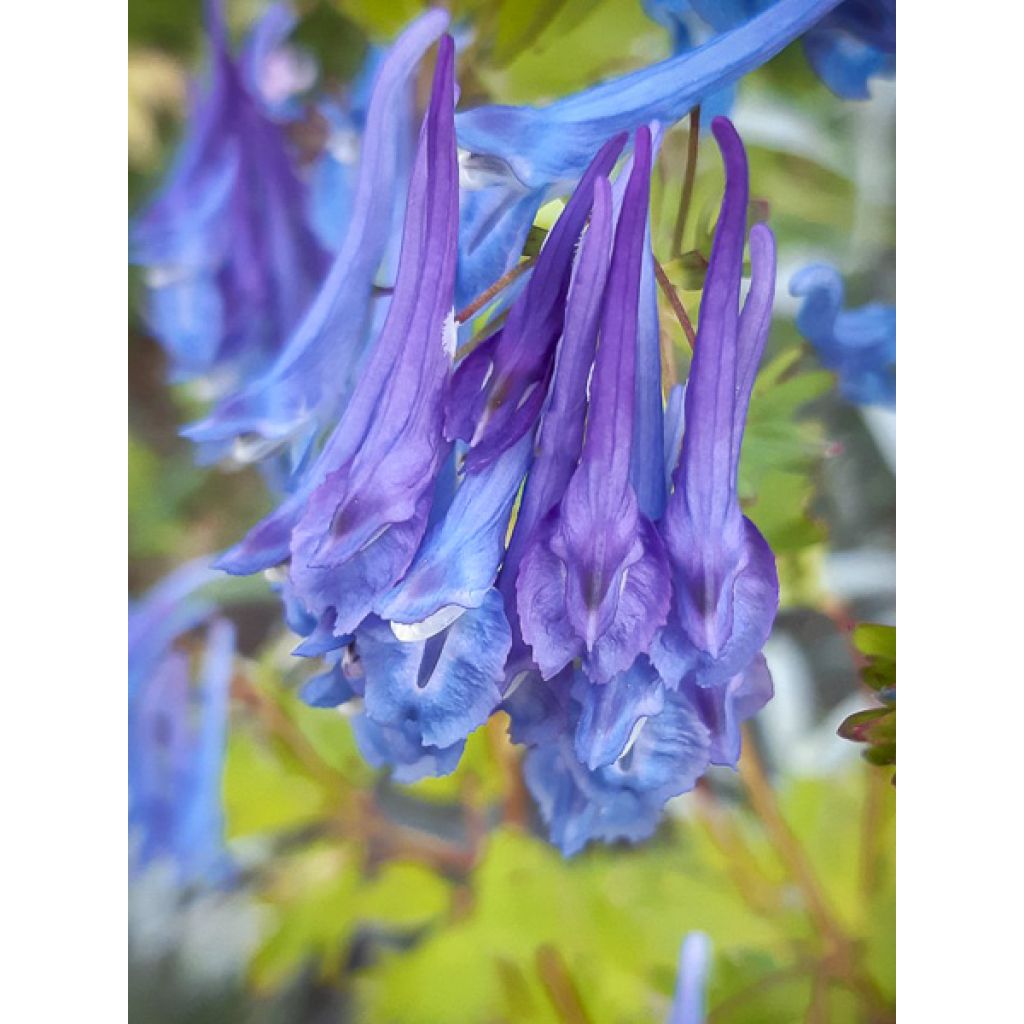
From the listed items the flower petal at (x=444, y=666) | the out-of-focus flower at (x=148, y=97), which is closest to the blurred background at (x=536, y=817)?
the out-of-focus flower at (x=148, y=97)

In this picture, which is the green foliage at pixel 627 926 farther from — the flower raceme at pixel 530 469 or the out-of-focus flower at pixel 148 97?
the out-of-focus flower at pixel 148 97

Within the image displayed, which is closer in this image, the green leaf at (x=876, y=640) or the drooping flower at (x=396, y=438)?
the drooping flower at (x=396, y=438)

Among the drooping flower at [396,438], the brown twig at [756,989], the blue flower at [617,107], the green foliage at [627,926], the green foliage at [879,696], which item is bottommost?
the brown twig at [756,989]

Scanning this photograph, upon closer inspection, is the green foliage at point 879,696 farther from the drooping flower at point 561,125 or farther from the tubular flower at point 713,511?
the drooping flower at point 561,125

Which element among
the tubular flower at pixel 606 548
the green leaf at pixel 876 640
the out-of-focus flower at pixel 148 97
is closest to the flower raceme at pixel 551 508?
the tubular flower at pixel 606 548

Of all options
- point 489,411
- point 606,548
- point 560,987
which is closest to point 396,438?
point 489,411

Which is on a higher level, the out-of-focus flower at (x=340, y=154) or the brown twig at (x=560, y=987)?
the out-of-focus flower at (x=340, y=154)
